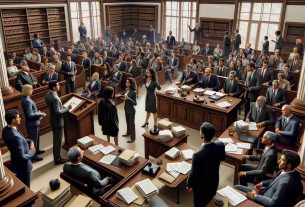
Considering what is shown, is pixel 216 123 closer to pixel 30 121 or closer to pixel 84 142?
pixel 84 142

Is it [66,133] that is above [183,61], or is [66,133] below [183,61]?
below

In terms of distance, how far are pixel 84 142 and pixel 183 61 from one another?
8072 millimetres

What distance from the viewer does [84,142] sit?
16.3 ft

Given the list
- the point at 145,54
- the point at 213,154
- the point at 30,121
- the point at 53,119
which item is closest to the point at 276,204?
the point at 213,154

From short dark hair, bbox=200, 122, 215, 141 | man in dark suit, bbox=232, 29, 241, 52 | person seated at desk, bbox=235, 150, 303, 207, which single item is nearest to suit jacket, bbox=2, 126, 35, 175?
short dark hair, bbox=200, 122, 215, 141

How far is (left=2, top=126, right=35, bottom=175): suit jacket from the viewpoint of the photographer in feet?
13.2

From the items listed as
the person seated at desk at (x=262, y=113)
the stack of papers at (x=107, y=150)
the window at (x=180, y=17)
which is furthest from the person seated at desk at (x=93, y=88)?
the window at (x=180, y=17)

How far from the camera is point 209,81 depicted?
26.1ft

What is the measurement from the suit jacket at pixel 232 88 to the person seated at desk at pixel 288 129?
7.06ft

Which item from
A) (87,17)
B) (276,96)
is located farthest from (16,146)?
(87,17)

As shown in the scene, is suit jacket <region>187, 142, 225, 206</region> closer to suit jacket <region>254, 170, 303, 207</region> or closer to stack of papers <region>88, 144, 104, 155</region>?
suit jacket <region>254, 170, 303, 207</region>

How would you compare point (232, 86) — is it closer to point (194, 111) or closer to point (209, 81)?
point (209, 81)

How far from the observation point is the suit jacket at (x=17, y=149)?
4023mm

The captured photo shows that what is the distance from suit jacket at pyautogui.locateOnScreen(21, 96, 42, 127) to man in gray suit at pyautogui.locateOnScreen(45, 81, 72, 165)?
0.31 m
